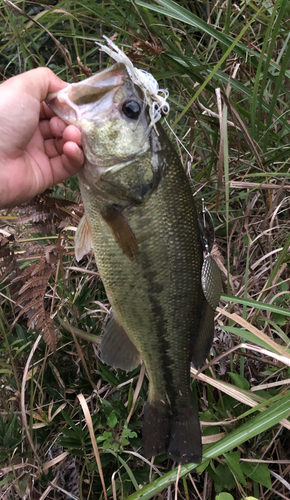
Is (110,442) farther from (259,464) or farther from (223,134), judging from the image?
(223,134)

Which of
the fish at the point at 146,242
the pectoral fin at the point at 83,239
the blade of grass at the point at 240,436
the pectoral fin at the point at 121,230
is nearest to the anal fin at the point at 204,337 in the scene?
the fish at the point at 146,242

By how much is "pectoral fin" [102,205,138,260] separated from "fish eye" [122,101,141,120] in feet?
1.31

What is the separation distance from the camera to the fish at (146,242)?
5.05 ft

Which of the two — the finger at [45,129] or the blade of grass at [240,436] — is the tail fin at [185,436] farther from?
the finger at [45,129]

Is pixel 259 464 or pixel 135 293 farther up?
pixel 135 293

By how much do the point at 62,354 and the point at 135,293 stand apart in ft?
3.28

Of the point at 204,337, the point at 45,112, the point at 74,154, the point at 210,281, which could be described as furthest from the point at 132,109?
the point at 204,337

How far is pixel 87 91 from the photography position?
58.1 inches

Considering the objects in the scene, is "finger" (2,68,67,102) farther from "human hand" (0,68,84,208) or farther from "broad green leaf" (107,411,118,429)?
"broad green leaf" (107,411,118,429)

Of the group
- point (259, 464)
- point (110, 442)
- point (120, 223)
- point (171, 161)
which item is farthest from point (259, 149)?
point (110, 442)

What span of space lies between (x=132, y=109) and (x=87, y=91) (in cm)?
20

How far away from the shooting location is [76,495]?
2.05 m

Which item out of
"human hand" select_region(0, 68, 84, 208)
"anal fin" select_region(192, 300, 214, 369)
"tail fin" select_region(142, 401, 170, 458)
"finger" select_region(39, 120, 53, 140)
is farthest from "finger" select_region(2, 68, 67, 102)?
"tail fin" select_region(142, 401, 170, 458)

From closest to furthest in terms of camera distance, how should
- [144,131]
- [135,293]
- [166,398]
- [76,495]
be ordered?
[144,131]
[135,293]
[166,398]
[76,495]
